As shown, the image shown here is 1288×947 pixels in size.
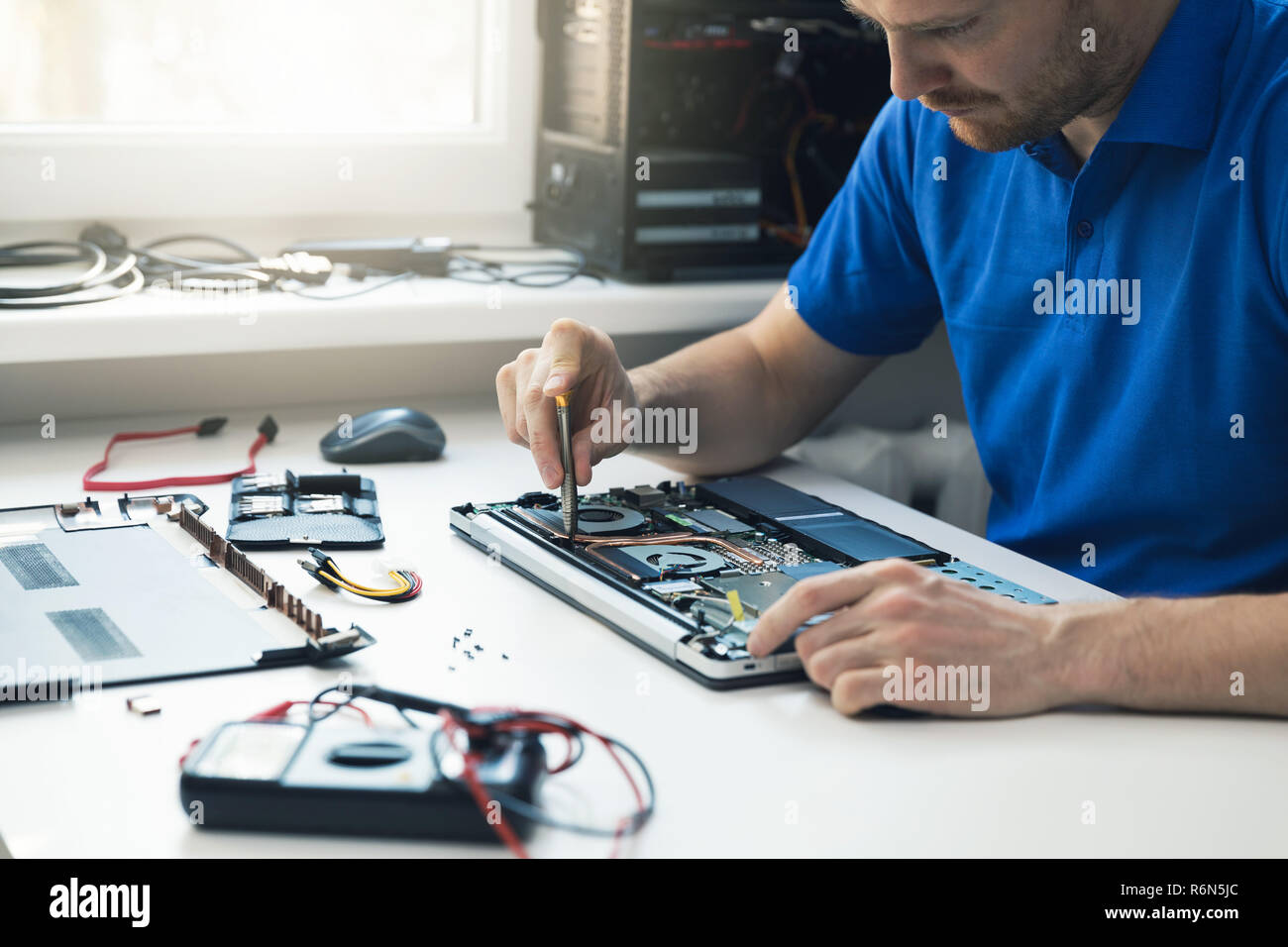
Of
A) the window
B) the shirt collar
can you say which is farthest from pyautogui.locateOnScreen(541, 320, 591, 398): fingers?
the window

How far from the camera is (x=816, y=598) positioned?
92cm

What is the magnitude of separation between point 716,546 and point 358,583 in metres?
0.29

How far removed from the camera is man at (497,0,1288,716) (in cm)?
92

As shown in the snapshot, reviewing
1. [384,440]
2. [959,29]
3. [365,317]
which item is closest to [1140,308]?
[959,29]

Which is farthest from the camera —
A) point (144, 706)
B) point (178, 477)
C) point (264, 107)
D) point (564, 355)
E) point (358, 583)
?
point (264, 107)

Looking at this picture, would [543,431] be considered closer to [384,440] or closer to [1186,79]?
[384,440]

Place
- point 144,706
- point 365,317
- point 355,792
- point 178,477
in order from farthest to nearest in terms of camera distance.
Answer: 1. point 365,317
2. point 178,477
3. point 144,706
4. point 355,792

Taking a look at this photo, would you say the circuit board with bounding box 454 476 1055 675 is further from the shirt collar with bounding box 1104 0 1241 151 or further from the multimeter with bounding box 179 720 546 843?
the shirt collar with bounding box 1104 0 1241 151

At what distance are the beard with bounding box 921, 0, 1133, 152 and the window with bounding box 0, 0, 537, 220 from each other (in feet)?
2.99

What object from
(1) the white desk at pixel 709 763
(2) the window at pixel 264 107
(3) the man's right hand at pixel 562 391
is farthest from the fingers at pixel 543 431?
(2) the window at pixel 264 107

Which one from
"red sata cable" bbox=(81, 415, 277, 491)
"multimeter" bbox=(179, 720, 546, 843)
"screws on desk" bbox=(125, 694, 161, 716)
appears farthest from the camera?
"red sata cable" bbox=(81, 415, 277, 491)

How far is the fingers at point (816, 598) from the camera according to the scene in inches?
36.1
